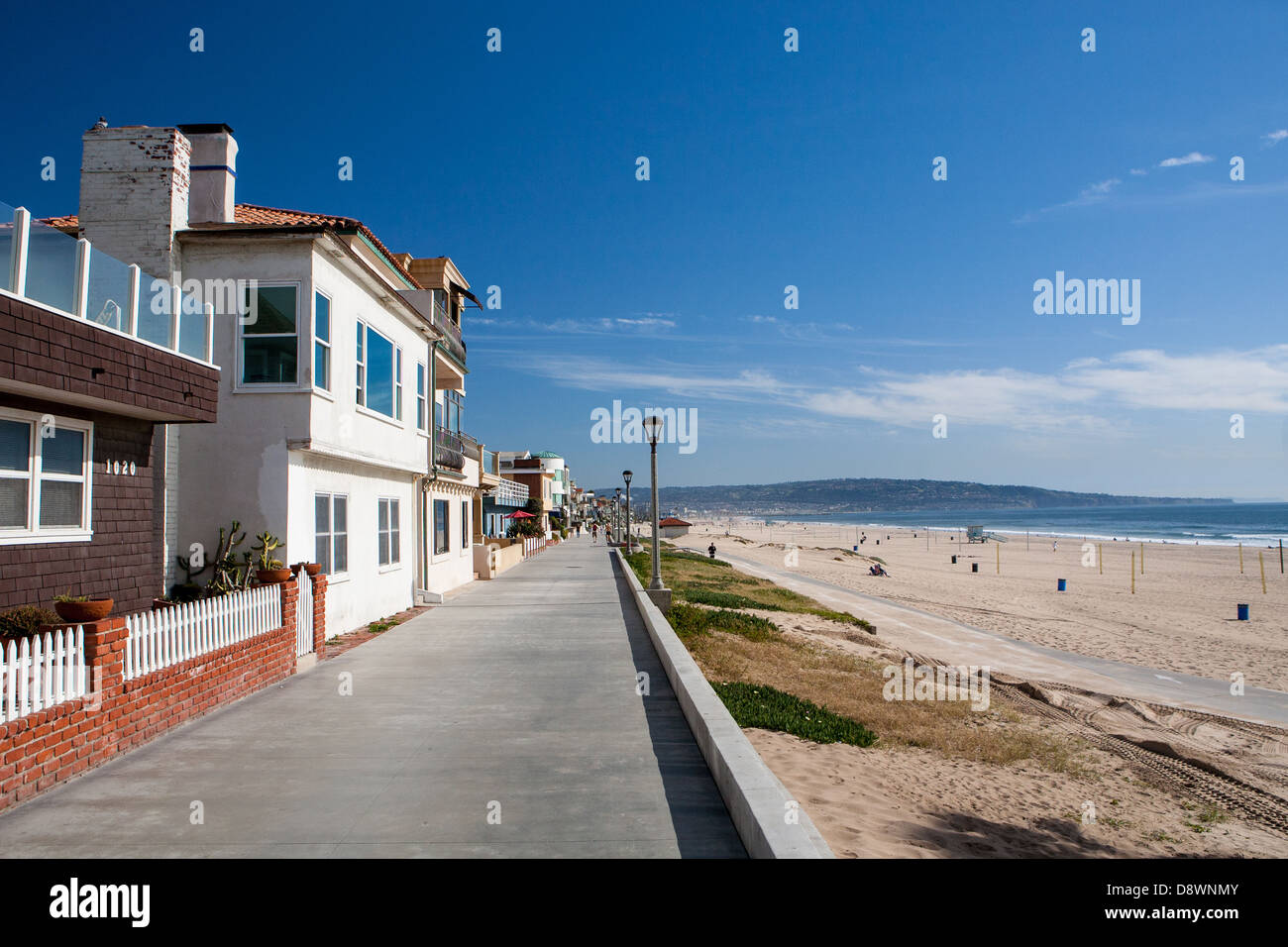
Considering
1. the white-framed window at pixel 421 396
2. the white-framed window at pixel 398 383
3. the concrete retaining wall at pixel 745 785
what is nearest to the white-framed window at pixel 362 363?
the white-framed window at pixel 398 383

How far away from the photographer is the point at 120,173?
1099 centimetres

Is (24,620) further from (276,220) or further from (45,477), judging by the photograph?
(276,220)

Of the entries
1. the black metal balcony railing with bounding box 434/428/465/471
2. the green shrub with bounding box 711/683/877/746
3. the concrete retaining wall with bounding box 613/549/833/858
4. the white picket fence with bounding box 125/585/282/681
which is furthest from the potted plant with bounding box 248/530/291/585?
the black metal balcony railing with bounding box 434/428/465/471

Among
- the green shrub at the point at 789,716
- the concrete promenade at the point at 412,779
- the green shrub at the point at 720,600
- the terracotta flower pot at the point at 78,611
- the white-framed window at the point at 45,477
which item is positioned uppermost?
the white-framed window at the point at 45,477

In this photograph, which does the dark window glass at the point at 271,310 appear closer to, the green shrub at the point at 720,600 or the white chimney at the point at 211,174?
the white chimney at the point at 211,174

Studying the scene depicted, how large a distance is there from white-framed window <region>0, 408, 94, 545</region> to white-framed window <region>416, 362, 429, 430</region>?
348 inches

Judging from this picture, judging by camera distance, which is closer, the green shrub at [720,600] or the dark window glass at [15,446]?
the dark window glass at [15,446]

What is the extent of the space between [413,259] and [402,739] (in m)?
16.9

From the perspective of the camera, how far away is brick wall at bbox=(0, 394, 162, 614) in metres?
7.64

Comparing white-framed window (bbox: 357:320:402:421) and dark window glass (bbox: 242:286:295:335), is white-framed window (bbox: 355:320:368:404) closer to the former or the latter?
white-framed window (bbox: 357:320:402:421)

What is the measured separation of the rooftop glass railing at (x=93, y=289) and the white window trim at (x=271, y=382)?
106 cm

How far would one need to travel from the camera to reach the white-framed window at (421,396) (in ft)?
57.2

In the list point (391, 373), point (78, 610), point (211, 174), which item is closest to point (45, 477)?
point (78, 610)
